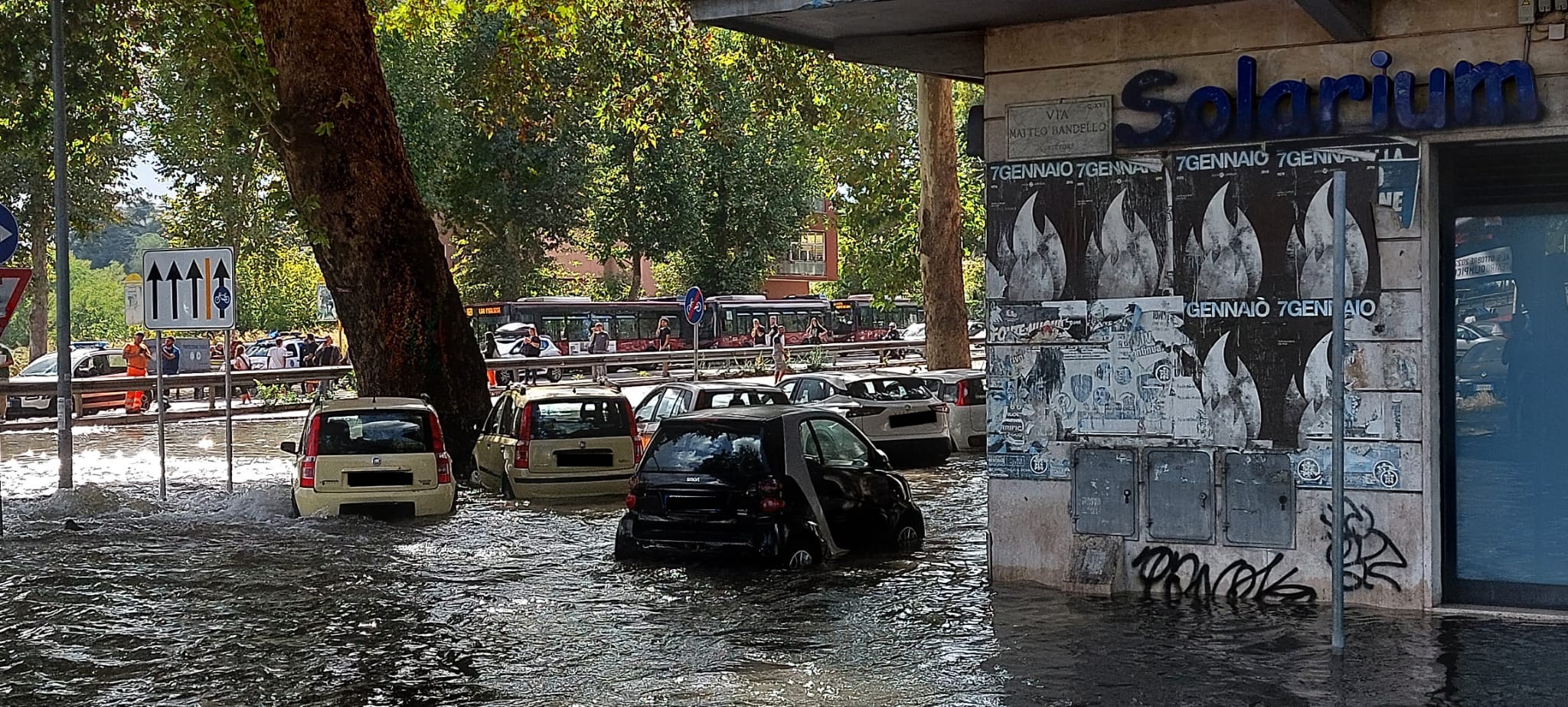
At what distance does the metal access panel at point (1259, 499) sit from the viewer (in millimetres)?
10867

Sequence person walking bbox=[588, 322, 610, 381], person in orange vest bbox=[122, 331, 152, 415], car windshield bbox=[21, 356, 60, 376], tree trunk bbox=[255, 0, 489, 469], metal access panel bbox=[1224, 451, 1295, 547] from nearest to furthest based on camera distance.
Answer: metal access panel bbox=[1224, 451, 1295, 547] → tree trunk bbox=[255, 0, 489, 469] → person in orange vest bbox=[122, 331, 152, 415] → car windshield bbox=[21, 356, 60, 376] → person walking bbox=[588, 322, 610, 381]

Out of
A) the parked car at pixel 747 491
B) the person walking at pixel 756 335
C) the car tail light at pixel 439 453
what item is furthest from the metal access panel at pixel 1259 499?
the person walking at pixel 756 335

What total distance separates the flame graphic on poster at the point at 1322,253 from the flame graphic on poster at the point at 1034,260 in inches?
62.5

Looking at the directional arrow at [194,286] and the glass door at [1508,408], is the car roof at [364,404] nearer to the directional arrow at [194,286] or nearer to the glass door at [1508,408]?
the directional arrow at [194,286]

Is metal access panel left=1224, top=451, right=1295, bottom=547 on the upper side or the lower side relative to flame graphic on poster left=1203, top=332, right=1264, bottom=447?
lower

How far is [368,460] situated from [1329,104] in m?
10.3

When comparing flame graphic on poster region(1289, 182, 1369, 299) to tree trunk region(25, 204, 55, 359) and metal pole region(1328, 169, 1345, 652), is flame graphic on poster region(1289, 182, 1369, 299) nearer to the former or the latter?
metal pole region(1328, 169, 1345, 652)

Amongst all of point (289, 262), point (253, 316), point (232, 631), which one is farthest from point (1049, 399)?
point (253, 316)

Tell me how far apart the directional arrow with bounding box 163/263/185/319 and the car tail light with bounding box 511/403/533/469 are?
13.0ft

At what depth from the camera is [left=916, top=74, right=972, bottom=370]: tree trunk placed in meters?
31.6

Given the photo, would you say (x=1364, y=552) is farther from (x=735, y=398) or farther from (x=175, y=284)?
(x=175, y=284)

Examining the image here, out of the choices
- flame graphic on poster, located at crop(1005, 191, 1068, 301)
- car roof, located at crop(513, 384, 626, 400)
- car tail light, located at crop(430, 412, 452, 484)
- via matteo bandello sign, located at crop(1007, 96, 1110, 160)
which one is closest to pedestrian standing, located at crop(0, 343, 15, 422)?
car roof, located at crop(513, 384, 626, 400)

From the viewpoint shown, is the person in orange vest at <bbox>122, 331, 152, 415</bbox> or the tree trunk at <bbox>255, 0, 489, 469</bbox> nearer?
the tree trunk at <bbox>255, 0, 489, 469</bbox>

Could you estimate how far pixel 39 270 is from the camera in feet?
197
